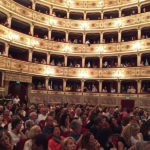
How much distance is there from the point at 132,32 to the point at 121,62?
156 inches

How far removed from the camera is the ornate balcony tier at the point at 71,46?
715 inches

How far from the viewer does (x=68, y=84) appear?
919 inches

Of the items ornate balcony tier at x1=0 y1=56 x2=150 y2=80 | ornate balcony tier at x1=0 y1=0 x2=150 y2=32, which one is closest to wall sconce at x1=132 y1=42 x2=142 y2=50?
ornate balcony tier at x1=0 y1=0 x2=150 y2=32

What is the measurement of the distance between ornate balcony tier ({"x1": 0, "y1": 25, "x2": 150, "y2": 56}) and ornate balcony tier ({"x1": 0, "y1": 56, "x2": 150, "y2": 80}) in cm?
199

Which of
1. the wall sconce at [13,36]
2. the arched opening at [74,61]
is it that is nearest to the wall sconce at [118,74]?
the arched opening at [74,61]

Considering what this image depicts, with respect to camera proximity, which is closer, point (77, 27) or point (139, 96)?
point (139, 96)

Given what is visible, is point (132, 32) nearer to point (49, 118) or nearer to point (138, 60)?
point (138, 60)

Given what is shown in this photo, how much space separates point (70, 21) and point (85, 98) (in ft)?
32.8

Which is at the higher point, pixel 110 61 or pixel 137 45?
pixel 137 45

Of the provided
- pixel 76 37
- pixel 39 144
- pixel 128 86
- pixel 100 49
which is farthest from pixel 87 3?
pixel 39 144

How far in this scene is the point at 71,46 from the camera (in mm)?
22219

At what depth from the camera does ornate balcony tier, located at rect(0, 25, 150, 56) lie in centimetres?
1817

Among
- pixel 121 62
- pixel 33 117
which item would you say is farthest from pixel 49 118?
pixel 121 62

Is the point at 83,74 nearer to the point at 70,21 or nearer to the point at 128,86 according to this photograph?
the point at 128,86
